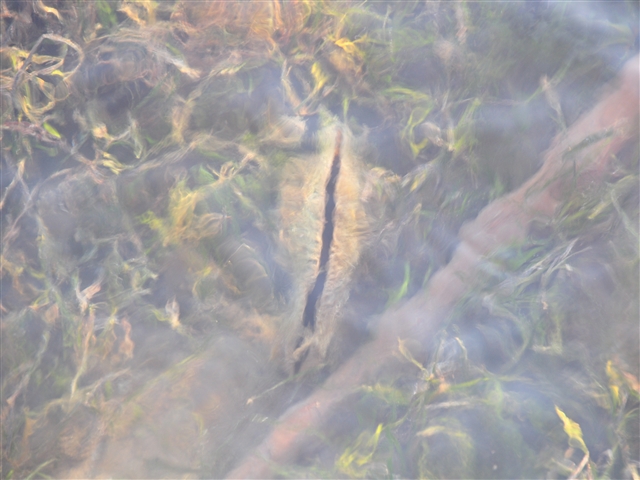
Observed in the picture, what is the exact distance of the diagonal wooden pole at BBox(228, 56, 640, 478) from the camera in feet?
4.59

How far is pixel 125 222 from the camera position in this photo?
1.53m

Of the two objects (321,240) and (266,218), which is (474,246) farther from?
(266,218)

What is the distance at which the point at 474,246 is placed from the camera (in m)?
1.44

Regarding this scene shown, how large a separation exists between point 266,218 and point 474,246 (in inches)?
25.5

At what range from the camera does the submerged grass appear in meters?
1.37

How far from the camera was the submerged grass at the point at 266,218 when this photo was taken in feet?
4.50

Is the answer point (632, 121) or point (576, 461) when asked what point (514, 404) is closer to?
point (576, 461)

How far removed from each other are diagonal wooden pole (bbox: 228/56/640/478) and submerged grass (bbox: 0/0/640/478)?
0.04 m

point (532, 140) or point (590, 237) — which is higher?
point (532, 140)

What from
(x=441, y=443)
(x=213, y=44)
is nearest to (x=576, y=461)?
(x=441, y=443)

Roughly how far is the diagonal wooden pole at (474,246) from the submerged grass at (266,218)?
0.04m

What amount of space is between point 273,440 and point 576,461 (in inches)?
33.2

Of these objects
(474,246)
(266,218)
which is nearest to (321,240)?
(266,218)

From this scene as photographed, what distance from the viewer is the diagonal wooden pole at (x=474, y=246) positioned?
1400 mm
